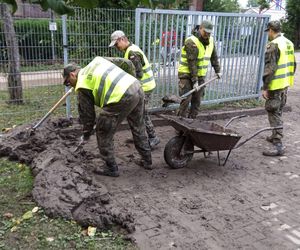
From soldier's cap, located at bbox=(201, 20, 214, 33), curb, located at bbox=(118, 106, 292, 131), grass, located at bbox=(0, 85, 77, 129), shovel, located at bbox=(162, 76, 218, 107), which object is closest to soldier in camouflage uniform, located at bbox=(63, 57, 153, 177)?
shovel, located at bbox=(162, 76, 218, 107)

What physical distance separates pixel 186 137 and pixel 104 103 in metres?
1.33

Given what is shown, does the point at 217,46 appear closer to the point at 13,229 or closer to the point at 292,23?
the point at 13,229

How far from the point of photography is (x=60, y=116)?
692cm

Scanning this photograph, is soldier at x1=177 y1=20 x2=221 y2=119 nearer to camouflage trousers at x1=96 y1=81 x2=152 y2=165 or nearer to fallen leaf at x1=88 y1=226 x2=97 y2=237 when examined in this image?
camouflage trousers at x1=96 y1=81 x2=152 y2=165

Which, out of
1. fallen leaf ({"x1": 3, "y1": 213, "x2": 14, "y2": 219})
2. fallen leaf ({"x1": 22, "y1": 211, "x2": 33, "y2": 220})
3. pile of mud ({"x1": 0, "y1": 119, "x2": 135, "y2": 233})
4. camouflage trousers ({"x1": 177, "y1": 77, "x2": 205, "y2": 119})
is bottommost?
fallen leaf ({"x1": 3, "y1": 213, "x2": 14, "y2": 219})

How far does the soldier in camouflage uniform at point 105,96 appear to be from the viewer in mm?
4215

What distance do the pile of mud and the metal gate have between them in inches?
98.0

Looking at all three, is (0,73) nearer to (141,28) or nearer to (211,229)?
(141,28)

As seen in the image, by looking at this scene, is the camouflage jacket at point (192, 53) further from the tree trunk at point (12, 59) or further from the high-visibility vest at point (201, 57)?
the tree trunk at point (12, 59)

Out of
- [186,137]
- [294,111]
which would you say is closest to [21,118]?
[186,137]

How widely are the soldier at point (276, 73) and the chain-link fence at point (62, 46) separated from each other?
2.10 meters

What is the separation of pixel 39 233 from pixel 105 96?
1757 mm

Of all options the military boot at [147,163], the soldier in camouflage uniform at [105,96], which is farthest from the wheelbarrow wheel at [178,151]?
the soldier in camouflage uniform at [105,96]

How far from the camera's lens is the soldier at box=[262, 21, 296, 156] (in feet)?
18.5
